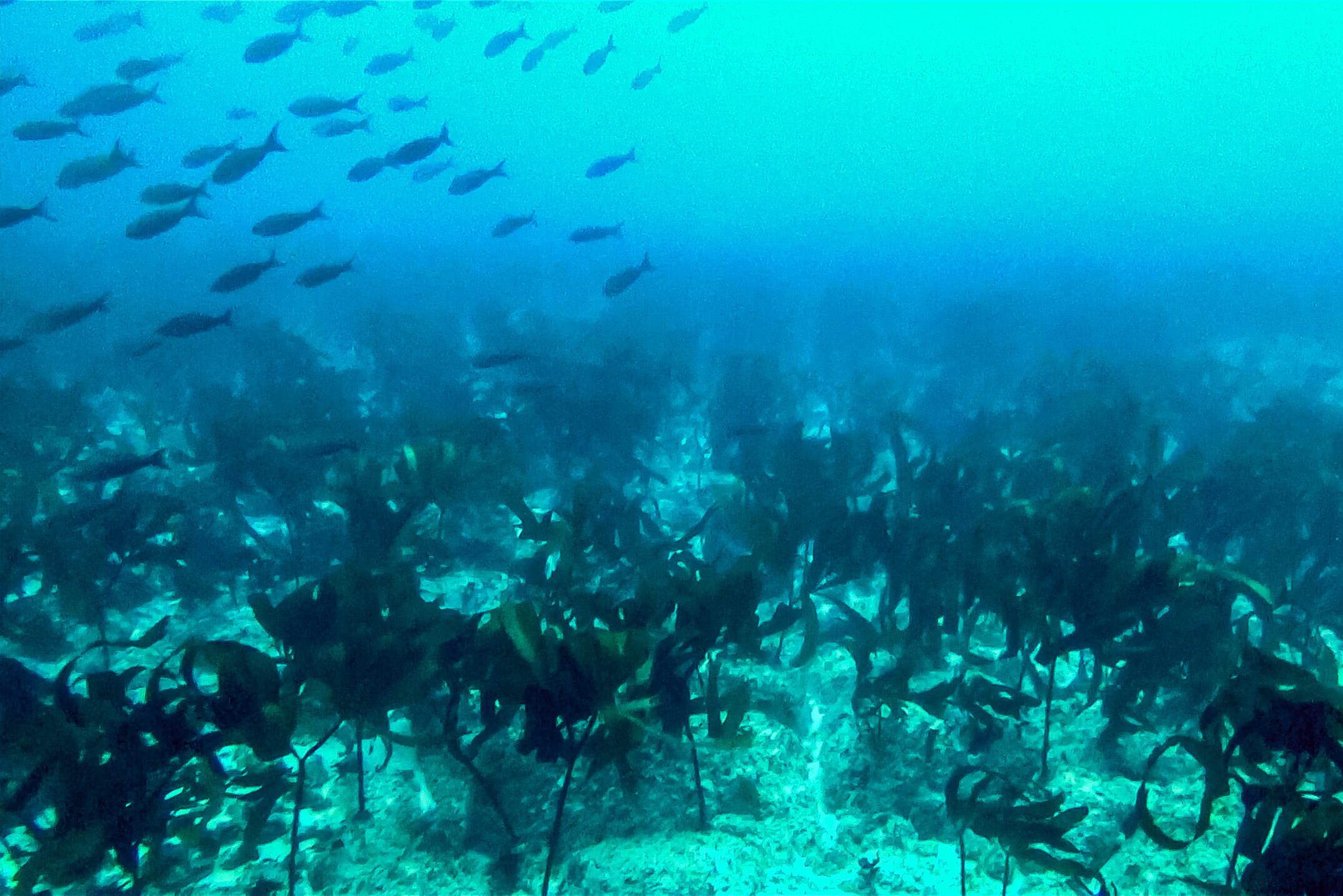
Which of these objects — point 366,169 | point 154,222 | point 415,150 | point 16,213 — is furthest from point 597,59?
point 16,213

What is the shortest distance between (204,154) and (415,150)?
15.8 ft

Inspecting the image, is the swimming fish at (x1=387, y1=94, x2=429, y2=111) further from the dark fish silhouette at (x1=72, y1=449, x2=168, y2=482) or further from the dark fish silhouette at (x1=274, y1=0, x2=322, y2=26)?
the dark fish silhouette at (x1=72, y1=449, x2=168, y2=482)

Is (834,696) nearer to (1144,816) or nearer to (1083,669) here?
(1083,669)

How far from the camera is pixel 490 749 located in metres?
3.53

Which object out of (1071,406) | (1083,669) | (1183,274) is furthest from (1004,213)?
(1083,669)

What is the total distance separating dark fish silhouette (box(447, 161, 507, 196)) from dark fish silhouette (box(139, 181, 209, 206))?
3.09 metres

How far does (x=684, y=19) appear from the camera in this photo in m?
15.6

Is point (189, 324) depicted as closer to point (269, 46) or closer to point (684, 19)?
point (269, 46)

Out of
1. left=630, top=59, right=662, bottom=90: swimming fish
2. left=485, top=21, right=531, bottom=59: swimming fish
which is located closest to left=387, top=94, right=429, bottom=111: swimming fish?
left=485, top=21, right=531, bottom=59: swimming fish

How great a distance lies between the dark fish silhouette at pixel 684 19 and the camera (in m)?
15.3

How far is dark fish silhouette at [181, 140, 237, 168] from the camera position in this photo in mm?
10945

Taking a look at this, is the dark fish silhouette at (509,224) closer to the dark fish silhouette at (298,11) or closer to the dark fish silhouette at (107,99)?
the dark fish silhouette at (107,99)

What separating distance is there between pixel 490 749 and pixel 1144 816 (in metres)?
2.86

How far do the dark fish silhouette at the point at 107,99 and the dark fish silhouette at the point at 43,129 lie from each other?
455mm
